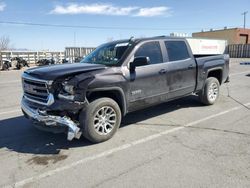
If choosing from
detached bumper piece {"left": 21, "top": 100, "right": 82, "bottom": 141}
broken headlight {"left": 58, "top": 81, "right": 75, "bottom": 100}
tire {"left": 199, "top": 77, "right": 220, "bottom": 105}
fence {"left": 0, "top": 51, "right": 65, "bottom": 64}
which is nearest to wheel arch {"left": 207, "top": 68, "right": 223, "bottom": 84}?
tire {"left": 199, "top": 77, "right": 220, "bottom": 105}

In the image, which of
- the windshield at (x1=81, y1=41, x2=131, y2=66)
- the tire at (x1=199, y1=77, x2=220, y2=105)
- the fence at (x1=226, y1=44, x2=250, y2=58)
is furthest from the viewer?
the fence at (x1=226, y1=44, x2=250, y2=58)

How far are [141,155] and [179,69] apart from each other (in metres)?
2.74

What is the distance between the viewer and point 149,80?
539 centimetres

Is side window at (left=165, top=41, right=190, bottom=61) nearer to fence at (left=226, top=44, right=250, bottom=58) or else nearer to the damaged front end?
the damaged front end

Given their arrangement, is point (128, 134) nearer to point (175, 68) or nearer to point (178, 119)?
point (178, 119)

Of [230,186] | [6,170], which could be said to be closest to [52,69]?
[6,170]

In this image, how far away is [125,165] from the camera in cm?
381

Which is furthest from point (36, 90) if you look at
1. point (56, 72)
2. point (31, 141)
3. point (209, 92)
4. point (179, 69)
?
point (209, 92)

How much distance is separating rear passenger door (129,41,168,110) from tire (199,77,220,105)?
5.82 feet

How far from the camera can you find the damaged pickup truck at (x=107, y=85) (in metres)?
4.29

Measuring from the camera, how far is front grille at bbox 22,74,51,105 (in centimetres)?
437

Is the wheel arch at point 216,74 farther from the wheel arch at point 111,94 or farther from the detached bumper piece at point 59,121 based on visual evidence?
the detached bumper piece at point 59,121

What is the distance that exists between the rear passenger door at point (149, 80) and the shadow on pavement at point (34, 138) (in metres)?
0.76

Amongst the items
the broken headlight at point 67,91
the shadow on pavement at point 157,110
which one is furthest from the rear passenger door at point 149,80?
the broken headlight at point 67,91
